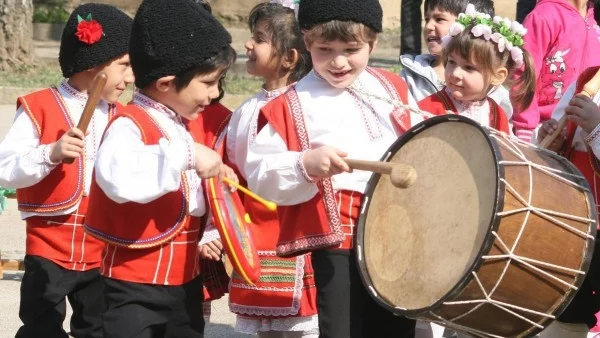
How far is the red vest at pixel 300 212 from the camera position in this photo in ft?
12.8

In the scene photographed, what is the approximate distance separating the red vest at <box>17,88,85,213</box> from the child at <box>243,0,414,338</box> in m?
0.84

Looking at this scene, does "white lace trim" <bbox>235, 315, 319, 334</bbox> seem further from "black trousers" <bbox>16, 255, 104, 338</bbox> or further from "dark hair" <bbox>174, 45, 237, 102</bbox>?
"dark hair" <bbox>174, 45, 237, 102</bbox>

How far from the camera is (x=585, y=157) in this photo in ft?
14.5

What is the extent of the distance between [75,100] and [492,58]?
5.10ft

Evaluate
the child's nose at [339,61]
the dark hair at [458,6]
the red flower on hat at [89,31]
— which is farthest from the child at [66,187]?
the dark hair at [458,6]

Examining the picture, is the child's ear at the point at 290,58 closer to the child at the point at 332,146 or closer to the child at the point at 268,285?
the child at the point at 268,285

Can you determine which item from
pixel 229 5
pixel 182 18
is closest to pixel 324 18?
pixel 182 18

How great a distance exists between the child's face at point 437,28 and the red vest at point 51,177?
172 centimetres

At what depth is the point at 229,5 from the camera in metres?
17.4

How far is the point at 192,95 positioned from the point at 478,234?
101 centimetres

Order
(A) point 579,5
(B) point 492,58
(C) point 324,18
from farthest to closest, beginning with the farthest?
(A) point 579,5 → (B) point 492,58 → (C) point 324,18

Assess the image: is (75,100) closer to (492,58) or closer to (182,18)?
(182,18)

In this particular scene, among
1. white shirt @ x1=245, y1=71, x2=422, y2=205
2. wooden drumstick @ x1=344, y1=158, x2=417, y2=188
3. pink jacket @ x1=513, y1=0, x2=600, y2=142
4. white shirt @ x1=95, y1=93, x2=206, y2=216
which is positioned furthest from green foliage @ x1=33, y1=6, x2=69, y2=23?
wooden drumstick @ x1=344, y1=158, x2=417, y2=188

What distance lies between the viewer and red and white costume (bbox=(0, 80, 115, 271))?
4.46m
